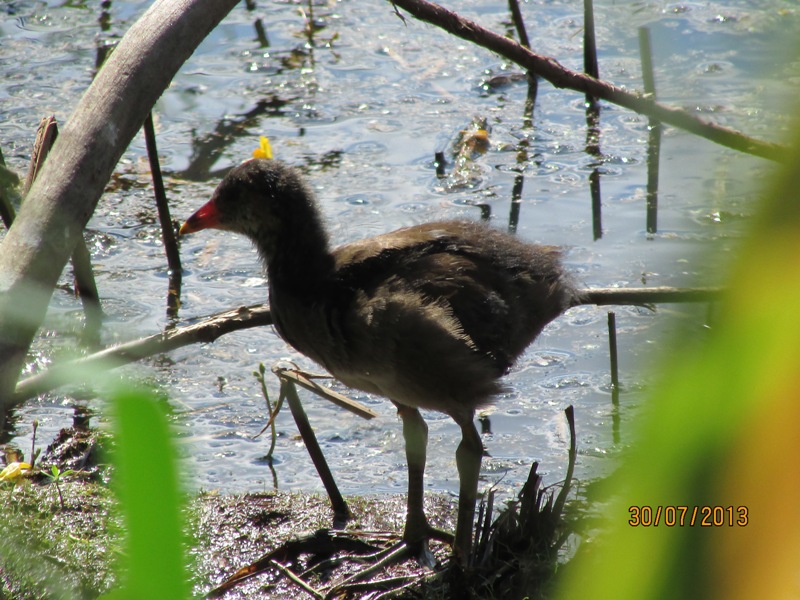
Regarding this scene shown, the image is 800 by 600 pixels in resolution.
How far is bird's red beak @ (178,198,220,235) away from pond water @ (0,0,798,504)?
2.05 ft

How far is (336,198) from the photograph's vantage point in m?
5.77

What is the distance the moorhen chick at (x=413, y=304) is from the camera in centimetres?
299

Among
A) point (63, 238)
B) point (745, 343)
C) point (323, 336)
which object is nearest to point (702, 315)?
point (745, 343)

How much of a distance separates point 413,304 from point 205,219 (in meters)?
1.12

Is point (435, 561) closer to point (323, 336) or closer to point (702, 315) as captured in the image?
point (323, 336)

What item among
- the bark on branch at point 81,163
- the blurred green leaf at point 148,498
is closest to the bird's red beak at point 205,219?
the bark on branch at point 81,163

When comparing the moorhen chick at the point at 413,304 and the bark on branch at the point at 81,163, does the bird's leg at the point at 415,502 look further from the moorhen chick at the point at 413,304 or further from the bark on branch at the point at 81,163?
the bark on branch at the point at 81,163

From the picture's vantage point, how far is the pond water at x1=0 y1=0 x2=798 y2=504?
163 inches

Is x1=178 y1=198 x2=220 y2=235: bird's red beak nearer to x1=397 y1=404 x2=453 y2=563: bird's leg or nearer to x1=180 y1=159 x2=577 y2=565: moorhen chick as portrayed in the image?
x1=180 y1=159 x2=577 y2=565: moorhen chick

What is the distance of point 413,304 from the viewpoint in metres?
2.98

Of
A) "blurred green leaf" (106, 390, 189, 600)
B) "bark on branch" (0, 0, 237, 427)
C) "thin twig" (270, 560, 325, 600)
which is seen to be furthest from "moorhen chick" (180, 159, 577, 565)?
"blurred green leaf" (106, 390, 189, 600)

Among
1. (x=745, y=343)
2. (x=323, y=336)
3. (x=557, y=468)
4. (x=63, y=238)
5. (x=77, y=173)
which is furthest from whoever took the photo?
(x=557, y=468)

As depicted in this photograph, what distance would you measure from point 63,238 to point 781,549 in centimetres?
145

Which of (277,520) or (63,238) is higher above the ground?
(63,238)
